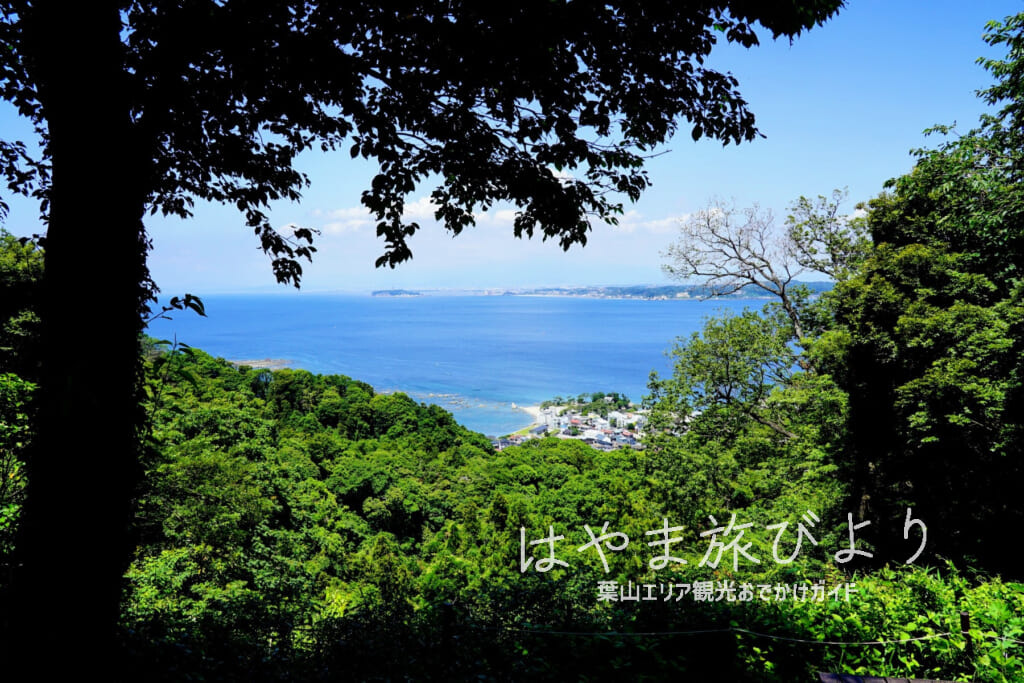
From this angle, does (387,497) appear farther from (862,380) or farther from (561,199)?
(561,199)

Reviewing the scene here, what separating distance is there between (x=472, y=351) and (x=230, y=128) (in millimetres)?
85520

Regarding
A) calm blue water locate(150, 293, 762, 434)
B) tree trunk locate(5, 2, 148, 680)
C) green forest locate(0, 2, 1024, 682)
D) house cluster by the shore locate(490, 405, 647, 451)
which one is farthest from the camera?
calm blue water locate(150, 293, 762, 434)

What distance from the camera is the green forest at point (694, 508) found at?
3.20 metres

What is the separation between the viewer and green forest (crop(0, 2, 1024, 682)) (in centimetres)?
320

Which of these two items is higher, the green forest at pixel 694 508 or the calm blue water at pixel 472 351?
the calm blue water at pixel 472 351

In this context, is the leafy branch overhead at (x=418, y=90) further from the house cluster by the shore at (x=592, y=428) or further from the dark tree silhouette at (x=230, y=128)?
the house cluster by the shore at (x=592, y=428)

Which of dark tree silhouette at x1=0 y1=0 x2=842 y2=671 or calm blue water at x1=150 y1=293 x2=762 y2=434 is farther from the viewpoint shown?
calm blue water at x1=150 y1=293 x2=762 y2=434

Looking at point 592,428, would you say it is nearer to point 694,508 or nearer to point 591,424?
point 591,424

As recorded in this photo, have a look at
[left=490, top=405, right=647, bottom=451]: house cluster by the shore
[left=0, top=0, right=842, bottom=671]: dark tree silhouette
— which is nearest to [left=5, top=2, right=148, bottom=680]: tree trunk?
[left=0, top=0, right=842, bottom=671]: dark tree silhouette

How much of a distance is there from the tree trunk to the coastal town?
23.5 m

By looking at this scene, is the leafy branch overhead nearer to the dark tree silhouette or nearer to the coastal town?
the dark tree silhouette

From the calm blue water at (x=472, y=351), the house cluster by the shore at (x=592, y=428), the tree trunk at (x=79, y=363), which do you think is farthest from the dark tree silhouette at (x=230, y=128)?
the house cluster by the shore at (x=592, y=428)

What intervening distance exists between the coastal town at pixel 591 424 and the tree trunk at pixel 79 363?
927 inches

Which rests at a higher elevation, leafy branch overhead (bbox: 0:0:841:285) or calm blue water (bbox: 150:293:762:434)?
calm blue water (bbox: 150:293:762:434)
